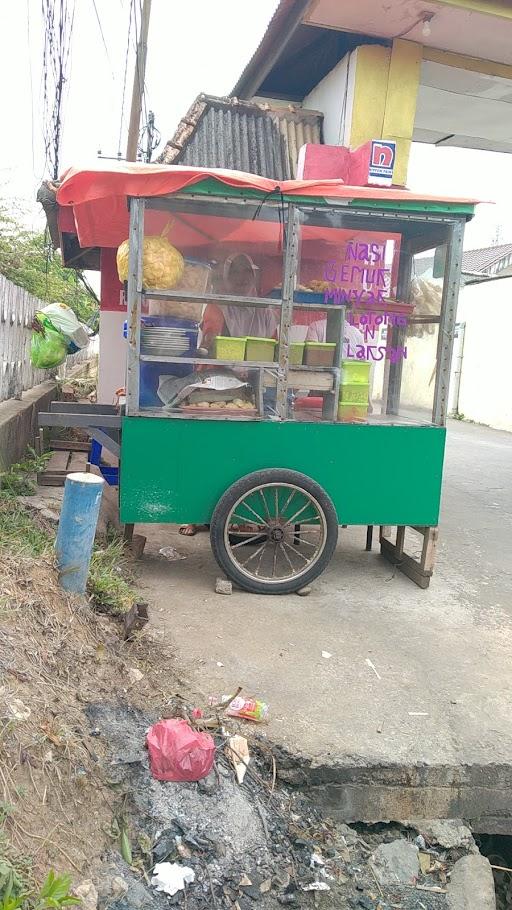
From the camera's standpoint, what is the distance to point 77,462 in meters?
6.55

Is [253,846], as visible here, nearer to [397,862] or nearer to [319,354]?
[397,862]

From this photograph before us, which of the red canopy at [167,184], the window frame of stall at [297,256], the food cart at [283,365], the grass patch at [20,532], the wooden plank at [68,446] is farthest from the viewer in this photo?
the wooden plank at [68,446]

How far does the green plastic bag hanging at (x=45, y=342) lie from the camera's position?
648 centimetres

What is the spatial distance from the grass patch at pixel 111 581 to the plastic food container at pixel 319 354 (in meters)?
1.70

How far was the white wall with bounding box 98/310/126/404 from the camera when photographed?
7.95 metres

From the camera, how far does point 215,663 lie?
11.3 feet

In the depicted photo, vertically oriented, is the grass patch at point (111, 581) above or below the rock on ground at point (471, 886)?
above

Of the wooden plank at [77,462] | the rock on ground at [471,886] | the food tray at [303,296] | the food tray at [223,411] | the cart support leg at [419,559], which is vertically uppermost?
the food tray at [303,296]

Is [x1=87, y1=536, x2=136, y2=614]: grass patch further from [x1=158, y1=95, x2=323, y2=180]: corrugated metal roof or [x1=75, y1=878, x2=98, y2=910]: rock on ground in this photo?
[x1=158, y1=95, x2=323, y2=180]: corrugated metal roof

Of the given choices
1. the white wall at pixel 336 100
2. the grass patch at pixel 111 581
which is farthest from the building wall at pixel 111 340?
the grass patch at pixel 111 581

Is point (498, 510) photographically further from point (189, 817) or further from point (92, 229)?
point (189, 817)

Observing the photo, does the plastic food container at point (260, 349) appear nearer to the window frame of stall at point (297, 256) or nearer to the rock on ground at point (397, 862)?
the window frame of stall at point (297, 256)

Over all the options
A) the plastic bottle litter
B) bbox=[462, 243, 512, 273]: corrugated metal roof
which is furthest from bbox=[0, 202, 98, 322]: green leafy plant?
bbox=[462, 243, 512, 273]: corrugated metal roof

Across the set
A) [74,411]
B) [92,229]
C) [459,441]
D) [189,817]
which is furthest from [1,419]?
[459,441]
